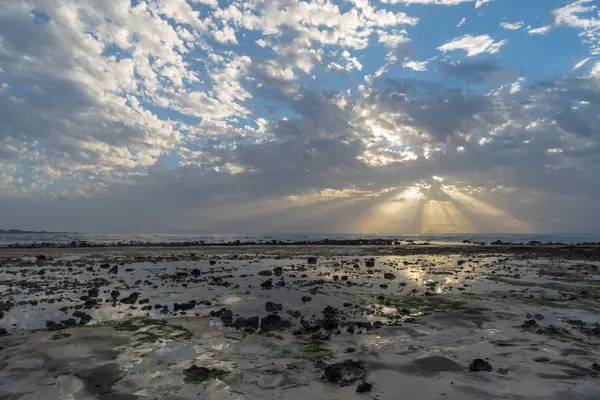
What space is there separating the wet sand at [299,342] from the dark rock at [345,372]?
0.09ft

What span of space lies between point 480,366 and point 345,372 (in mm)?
3526

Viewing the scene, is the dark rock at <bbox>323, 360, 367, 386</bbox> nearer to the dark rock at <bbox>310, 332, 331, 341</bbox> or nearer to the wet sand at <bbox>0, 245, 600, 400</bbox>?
the wet sand at <bbox>0, 245, 600, 400</bbox>

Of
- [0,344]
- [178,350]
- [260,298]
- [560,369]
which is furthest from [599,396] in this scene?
[0,344]

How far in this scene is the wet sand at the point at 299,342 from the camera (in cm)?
873

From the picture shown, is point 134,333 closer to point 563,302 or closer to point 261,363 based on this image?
point 261,363

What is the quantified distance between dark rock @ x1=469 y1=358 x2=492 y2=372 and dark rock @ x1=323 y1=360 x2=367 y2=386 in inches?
110

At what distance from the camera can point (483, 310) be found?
1703 centimetres

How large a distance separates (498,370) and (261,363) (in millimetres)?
6240

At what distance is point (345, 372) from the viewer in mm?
9586

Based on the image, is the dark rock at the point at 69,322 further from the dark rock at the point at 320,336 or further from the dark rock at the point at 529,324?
the dark rock at the point at 529,324

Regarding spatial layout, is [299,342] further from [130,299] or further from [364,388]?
[130,299]

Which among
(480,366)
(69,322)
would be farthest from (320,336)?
(69,322)

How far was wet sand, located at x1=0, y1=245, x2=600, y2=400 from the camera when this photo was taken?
8734mm

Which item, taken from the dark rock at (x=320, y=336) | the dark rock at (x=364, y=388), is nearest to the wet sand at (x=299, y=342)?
the dark rock at (x=364, y=388)
